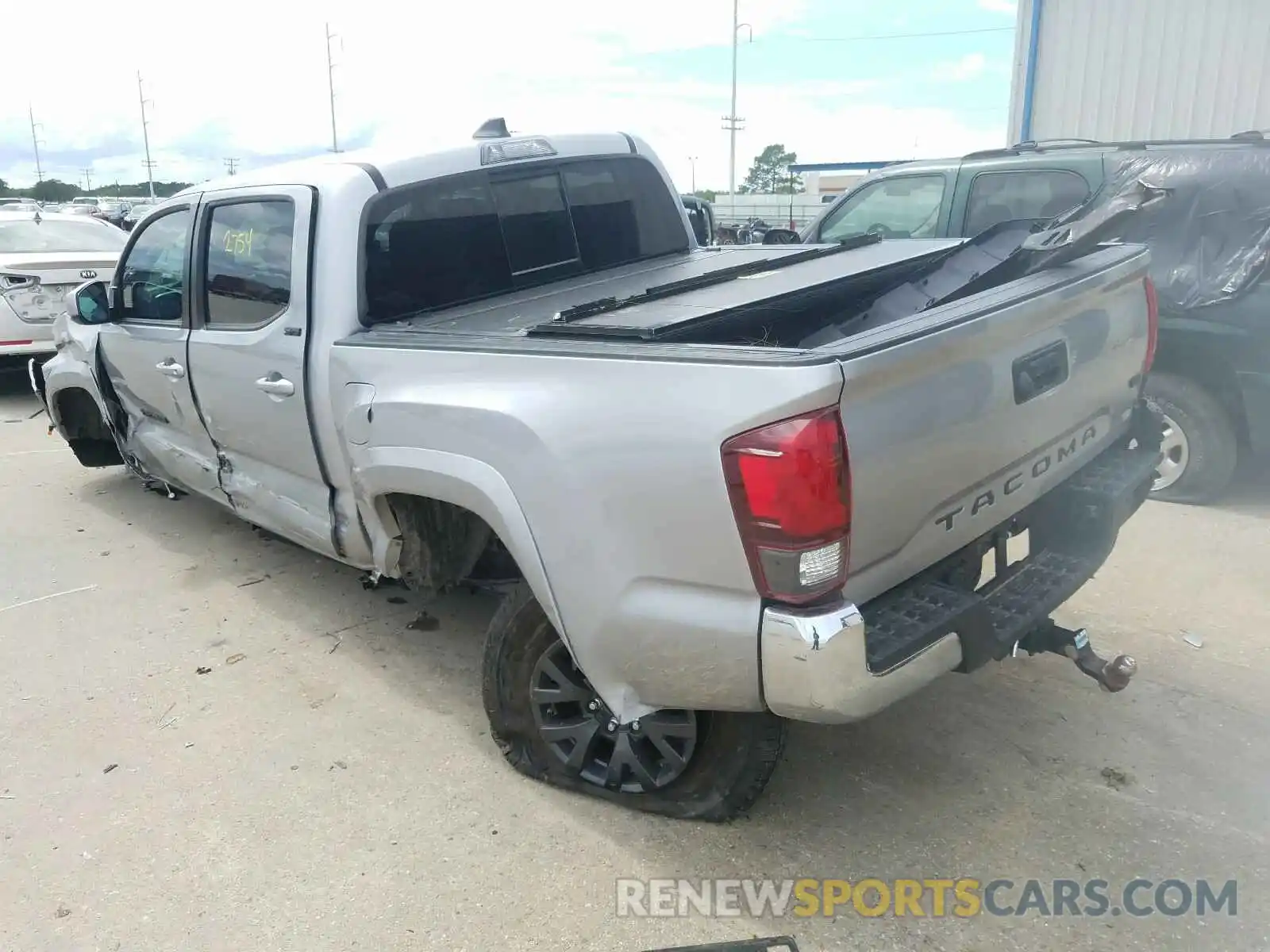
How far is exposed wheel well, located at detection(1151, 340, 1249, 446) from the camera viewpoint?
206 inches

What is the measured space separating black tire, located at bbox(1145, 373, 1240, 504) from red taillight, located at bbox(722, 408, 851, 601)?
4.02m

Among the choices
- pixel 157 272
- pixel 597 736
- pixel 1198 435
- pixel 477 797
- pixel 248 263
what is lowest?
pixel 477 797

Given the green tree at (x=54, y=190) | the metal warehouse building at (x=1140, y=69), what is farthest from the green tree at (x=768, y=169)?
the metal warehouse building at (x=1140, y=69)

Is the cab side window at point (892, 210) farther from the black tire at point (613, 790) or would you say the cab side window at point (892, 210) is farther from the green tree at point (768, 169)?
the green tree at point (768, 169)

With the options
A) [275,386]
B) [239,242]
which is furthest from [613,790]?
[239,242]

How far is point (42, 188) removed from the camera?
64312mm

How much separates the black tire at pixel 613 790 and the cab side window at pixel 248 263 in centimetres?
150

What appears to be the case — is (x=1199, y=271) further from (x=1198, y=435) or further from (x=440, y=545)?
(x=440, y=545)

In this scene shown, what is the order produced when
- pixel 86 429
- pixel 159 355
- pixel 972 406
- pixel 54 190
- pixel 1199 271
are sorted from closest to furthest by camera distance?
pixel 972 406
pixel 159 355
pixel 1199 271
pixel 86 429
pixel 54 190

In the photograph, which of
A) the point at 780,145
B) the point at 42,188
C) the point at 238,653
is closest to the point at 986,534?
the point at 238,653

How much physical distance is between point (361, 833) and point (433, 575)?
34.7 inches

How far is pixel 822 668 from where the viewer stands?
2160mm

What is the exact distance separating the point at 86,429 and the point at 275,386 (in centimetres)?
334

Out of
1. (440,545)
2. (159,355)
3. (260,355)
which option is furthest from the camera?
(159,355)
